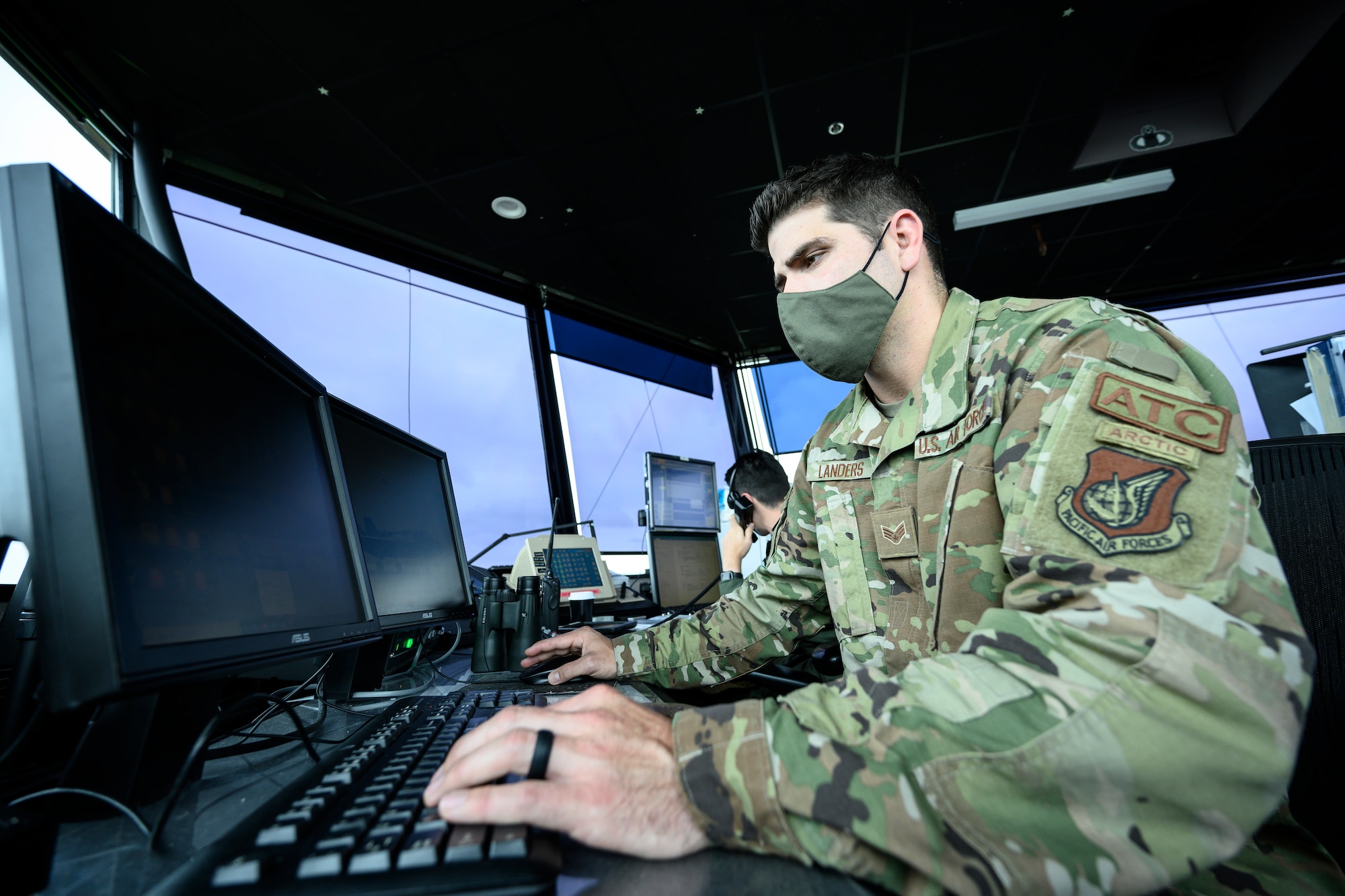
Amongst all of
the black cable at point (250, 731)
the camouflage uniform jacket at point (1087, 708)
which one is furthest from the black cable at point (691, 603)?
the camouflage uniform jacket at point (1087, 708)

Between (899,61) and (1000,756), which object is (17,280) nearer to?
(1000,756)

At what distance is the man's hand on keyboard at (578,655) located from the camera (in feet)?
3.16

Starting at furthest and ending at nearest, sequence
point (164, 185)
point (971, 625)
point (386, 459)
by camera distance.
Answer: point (164, 185) < point (386, 459) < point (971, 625)

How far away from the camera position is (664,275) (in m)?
4.18

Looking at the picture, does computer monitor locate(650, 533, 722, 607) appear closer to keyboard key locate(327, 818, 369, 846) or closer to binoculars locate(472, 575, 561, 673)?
binoculars locate(472, 575, 561, 673)

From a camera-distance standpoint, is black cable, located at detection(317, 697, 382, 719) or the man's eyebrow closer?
black cable, located at detection(317, 697, 382, 719)

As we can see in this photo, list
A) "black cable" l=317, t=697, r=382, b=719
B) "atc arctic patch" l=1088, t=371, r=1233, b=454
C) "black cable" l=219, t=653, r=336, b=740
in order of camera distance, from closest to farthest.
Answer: "atc arctic patch" l=1088, t=371, r=1233, b=454 < "black cable" l=219, t=653, r=336, b=740 < "black cable" l=317, t=697, r=382, b=719

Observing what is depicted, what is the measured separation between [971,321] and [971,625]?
488mm

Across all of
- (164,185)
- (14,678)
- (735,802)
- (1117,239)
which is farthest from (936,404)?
(1117,239)

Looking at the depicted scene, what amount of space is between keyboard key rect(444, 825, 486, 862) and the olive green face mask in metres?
1.00

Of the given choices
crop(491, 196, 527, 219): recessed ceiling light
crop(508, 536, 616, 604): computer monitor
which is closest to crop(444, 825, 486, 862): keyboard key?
crop(508, 536, 616, 604): computer monitor

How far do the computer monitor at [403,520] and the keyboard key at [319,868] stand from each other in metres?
0.59

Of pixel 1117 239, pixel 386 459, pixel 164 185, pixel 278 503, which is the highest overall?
pixel 164 185

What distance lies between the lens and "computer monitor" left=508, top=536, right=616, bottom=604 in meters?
→ 2.06
